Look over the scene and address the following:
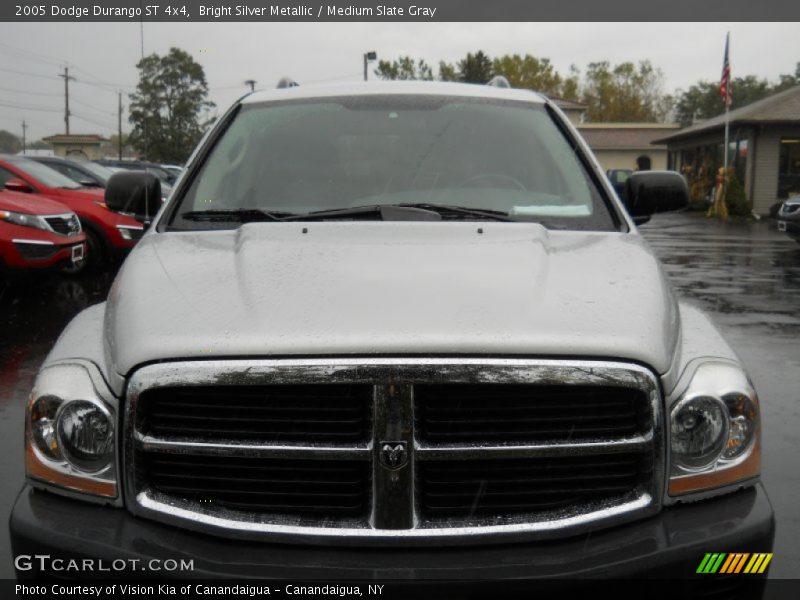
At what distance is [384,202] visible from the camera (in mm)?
3480

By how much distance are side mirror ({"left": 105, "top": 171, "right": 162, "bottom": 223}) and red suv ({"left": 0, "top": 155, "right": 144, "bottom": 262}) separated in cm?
878

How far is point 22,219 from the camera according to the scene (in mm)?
10172

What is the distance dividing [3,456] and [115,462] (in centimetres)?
288

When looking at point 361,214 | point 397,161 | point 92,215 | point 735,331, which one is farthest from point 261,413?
point 92,215

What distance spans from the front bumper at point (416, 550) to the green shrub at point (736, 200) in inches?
1237

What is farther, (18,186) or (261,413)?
(18,186)

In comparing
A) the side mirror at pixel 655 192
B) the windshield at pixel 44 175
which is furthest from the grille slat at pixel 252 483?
the windshield at pixel 44 175

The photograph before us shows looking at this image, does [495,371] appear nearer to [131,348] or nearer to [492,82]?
A: [131,348]

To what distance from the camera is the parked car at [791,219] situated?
15688 millimetres

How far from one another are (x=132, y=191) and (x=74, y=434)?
1849mm

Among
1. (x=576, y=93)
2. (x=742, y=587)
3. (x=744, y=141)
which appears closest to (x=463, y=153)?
(x=742, y=587)

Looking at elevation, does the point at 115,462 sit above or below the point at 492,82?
below

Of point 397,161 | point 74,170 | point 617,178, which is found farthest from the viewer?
point 617,178

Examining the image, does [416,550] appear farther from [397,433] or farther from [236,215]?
[236,215]
